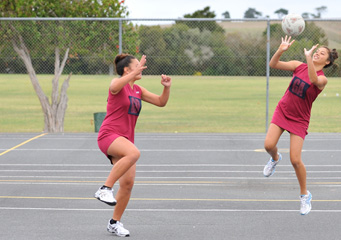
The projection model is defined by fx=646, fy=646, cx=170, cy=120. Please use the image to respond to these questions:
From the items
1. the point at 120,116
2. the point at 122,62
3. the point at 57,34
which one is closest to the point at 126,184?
the point at 120,116

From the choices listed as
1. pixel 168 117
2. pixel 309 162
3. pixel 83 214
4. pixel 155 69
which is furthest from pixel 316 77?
pixel 168 117

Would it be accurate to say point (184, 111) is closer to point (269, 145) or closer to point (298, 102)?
point (269, 145)

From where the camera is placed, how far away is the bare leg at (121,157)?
22.0 feet

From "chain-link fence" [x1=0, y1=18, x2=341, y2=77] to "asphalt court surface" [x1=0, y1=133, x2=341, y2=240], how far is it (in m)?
3.26

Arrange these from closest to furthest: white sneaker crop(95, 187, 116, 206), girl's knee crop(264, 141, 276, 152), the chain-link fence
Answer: white sneaker crop(95, 187, 116, 206) → girl's knee crop(264, 141, 276, 152) → the chain-link fence

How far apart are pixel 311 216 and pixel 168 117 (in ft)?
67.6

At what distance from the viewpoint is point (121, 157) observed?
22.3ft

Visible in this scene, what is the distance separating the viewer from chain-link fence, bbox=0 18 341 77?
1748 centimetres

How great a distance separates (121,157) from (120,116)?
44 centimetres

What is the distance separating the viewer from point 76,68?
18844 mm

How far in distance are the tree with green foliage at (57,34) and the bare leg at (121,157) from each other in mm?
10814

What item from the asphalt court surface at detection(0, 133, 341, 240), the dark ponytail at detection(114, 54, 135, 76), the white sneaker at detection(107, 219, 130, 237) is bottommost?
the asphalt court surface at detection(0, 133, 341, 240)

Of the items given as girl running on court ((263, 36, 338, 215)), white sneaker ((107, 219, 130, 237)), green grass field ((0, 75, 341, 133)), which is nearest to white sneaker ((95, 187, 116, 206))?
white sneaker ((107, 219, 130, 237))

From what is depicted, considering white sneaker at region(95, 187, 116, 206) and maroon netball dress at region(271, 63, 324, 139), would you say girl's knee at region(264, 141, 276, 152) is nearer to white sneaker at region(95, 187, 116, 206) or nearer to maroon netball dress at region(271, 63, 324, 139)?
maroon netball dress at region(271, 63, 324, 139)
